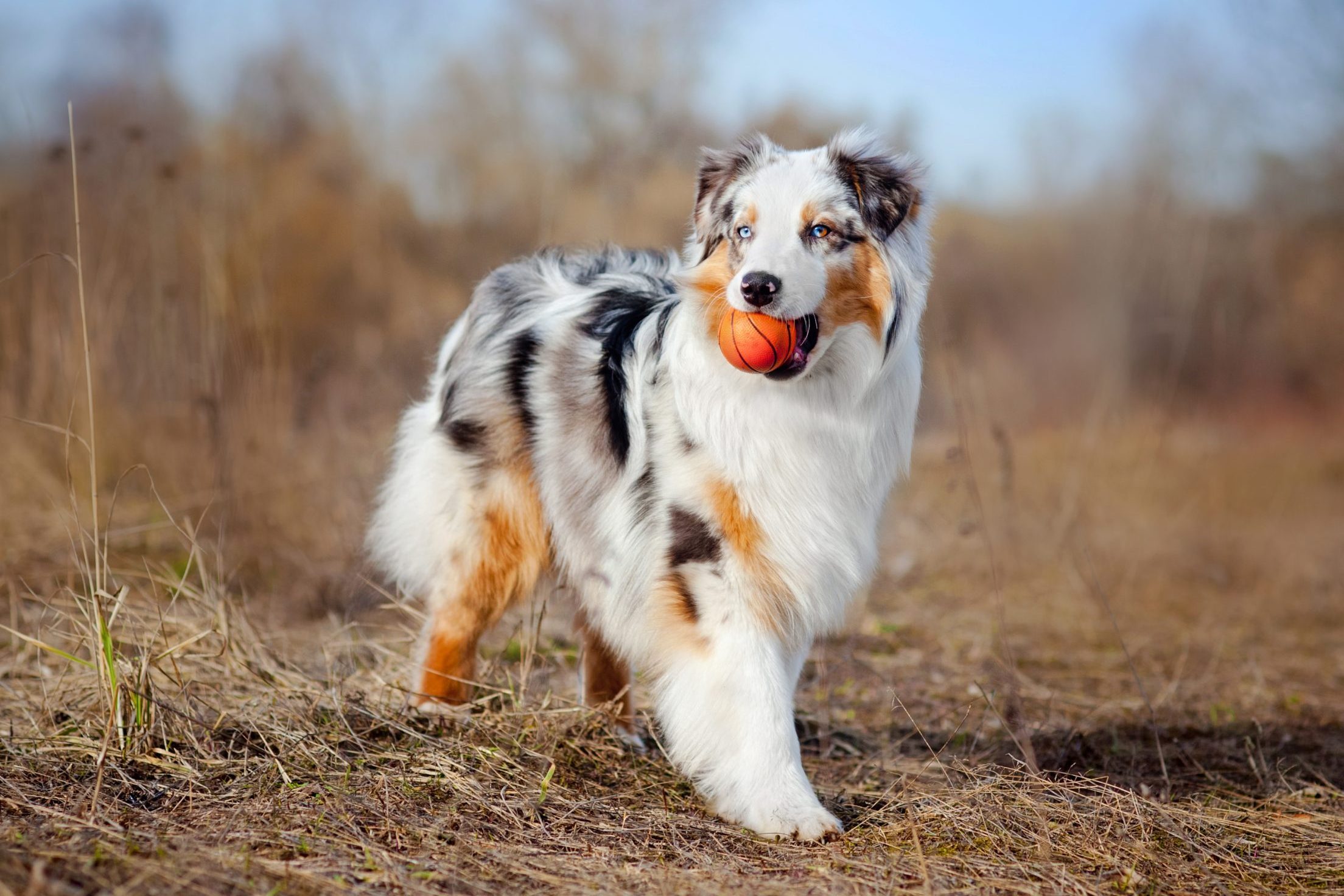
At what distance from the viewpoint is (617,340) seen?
3600 millimetres

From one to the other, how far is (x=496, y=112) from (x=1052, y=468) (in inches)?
274

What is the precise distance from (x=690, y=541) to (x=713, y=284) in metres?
0.74

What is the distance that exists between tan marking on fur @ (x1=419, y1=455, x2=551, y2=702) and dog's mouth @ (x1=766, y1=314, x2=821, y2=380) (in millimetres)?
1076

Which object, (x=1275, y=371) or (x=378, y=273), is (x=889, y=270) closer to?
(x=378, y=273)

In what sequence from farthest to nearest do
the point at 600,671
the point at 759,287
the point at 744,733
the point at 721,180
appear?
the point at 600,671, the point at 721,180, the point at 744,733, the point at 759,287

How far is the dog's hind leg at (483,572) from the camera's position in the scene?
375 cm

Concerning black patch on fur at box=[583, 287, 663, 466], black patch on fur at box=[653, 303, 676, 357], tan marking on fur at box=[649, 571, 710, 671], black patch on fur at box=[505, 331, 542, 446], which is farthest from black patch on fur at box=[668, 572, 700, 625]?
black patch on fur at box=[505, 331, 542, 446]

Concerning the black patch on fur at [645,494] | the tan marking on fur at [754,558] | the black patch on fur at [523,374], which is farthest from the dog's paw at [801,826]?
the black patch on fur at [523,374]

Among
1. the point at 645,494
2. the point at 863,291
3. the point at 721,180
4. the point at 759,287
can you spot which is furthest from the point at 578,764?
the point at 721,180

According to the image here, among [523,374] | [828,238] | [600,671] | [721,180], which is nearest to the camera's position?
[828,238]

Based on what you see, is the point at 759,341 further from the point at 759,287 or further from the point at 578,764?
the point at 578,764

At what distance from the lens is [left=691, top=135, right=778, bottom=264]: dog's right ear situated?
3332mm

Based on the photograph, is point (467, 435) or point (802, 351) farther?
point (467, 435)

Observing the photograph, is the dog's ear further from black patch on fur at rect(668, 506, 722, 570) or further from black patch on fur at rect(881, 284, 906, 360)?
black patch on fur at rect(668, 506, 722, 570)
